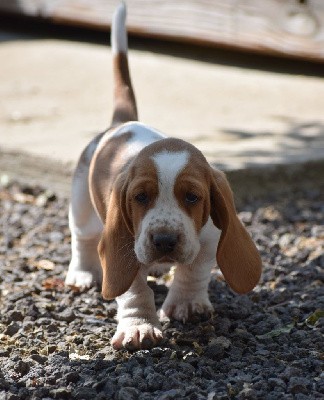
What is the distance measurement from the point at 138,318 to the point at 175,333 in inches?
9.5

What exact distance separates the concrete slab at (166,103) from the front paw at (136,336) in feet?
7.95

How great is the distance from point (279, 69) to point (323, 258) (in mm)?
4166

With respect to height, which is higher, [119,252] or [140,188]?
[140,188]

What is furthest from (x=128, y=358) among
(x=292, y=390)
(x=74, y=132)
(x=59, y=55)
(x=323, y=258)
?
(x=59, y=55)

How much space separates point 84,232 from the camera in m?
5.58

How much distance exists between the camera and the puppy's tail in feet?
19.2

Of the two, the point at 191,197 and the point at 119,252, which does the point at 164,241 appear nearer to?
the point at 191,197

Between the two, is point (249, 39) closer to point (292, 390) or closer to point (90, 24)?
point (90, 24)

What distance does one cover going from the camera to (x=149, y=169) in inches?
174

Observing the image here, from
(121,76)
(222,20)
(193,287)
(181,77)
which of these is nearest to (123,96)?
(121,76)

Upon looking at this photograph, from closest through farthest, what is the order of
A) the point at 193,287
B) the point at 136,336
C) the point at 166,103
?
the point at 136,336, the point at 193,287, the point at 166,103

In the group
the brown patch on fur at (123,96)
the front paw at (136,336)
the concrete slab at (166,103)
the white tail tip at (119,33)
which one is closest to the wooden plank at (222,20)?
the concrete slab at (166,103)

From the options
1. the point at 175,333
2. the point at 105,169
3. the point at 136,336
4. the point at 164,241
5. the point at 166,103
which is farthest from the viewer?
the point at 166,103

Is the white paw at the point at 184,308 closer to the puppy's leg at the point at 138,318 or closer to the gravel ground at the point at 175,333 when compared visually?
the gravel ground at the point at 175,333
